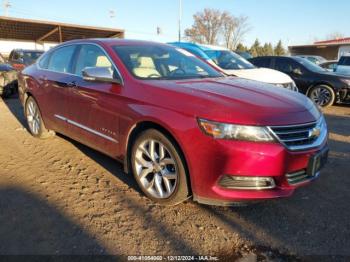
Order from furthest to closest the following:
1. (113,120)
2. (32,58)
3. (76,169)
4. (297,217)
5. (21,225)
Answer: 1. (32,58)
2. (76,169)
3. (113,120)
4. (297,217)
5. (21,225)

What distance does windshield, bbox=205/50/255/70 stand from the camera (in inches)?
347

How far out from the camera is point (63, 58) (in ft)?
15.7

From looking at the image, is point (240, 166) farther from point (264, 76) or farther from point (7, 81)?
point (7, 81)

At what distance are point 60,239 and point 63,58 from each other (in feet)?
9.49

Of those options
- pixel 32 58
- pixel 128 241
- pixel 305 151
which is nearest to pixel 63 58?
pixel 128 241

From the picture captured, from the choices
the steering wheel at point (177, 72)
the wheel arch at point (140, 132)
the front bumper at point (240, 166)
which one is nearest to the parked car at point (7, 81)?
the steering wheel at point (177, 72)

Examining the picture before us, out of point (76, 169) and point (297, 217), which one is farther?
point (76, 169)

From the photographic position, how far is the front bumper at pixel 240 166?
272 cm

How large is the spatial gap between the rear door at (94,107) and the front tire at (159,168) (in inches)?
15.2

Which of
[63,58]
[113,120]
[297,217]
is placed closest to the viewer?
[297,217]

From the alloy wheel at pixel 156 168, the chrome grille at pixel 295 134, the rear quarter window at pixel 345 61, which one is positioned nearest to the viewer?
the chrome grille at pixel 295 134

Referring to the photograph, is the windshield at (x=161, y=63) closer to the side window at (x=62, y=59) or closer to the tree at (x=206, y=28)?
the side window at (x=62, y=59)

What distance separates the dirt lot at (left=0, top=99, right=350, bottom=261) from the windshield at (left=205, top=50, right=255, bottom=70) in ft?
16.3

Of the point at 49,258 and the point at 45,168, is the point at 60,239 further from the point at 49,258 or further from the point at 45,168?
the point at 45,168
